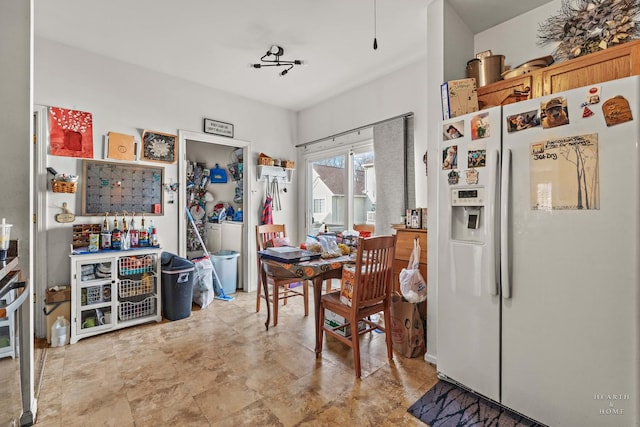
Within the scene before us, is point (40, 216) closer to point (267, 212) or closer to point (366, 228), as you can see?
point (267, 212)

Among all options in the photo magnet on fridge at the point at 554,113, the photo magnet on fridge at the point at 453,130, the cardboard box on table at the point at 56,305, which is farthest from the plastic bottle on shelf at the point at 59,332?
the photo magnet on fridge at the point at 554,113

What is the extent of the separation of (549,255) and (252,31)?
9.26ft

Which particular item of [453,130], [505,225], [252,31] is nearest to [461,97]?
[453,130]

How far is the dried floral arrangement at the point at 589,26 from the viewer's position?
5.69 feet

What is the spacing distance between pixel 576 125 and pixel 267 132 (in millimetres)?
3715

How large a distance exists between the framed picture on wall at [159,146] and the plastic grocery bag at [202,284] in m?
1.32

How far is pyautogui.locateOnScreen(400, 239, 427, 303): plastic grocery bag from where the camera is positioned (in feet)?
7.51

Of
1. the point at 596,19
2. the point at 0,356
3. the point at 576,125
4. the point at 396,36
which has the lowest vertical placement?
the point at 0,356

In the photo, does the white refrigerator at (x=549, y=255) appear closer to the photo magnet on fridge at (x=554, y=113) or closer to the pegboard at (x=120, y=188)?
the photo magnet on fridge at (x=554, y=113)

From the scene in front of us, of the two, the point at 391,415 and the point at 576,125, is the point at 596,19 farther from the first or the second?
the point at 391,415

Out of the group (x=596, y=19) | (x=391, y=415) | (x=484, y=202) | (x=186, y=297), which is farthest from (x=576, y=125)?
(x=186, y=297)

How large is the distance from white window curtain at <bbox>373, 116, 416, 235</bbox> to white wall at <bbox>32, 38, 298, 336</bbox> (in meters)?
1.82

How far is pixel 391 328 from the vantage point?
243 centimetres

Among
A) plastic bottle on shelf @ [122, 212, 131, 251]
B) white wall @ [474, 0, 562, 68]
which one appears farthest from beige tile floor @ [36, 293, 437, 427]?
white wall @ [474, 0, 562, 68]
